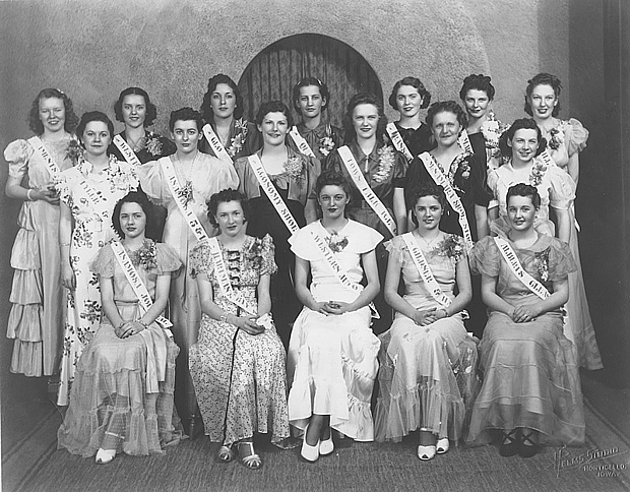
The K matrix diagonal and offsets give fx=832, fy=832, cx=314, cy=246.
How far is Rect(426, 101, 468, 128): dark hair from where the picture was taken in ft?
13.6

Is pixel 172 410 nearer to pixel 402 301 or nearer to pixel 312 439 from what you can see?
pixel 312 439

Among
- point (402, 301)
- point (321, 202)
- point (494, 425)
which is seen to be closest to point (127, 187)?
point (321, 202)

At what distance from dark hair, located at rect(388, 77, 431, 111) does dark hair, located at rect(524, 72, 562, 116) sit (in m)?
0.51

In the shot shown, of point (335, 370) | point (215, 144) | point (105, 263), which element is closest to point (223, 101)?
point (215, 144)

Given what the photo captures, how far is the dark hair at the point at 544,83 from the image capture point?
4.15 metres

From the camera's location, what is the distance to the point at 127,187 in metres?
4.21

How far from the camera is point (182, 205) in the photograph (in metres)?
4.20

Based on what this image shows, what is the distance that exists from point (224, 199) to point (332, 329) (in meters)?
0.81

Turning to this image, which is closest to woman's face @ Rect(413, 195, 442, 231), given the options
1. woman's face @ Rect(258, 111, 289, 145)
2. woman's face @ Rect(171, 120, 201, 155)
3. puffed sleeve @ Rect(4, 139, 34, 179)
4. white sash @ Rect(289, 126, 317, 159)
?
white sash @ Rect(289, 126, 317, 159)

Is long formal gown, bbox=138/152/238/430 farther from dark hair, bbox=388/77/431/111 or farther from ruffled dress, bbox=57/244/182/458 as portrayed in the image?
dark hair, bbox=388/77/431/111

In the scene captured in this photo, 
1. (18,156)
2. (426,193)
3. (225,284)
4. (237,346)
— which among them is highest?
(18,156)

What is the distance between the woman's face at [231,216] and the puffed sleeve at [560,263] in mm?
1501

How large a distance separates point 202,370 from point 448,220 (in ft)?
4.70

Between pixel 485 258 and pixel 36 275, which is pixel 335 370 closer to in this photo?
pixel 485 258
